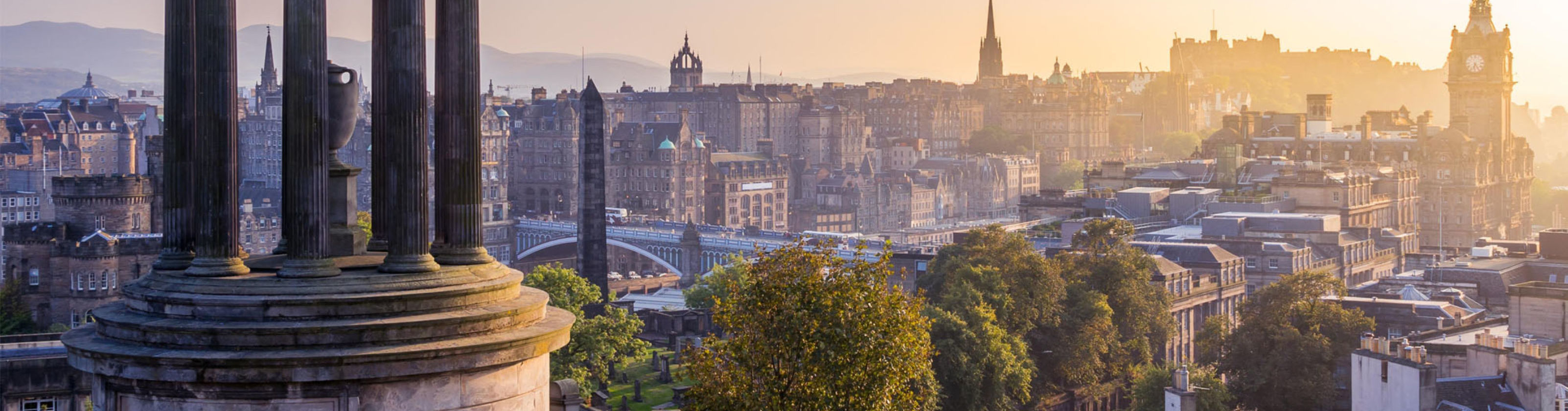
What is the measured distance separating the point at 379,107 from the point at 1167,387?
33.5m

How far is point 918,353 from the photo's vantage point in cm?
2788

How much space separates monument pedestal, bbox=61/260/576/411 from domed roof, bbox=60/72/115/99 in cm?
14767

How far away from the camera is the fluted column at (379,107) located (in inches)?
631

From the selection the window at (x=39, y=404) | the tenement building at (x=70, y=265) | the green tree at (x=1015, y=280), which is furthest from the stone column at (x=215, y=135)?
the tenement building at (x=70, y=265)

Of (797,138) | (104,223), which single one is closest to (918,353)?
(104,223)

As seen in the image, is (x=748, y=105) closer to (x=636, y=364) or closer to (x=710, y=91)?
(x=710, y=91)

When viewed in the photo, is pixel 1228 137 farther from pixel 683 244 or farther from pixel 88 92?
pixel 88 92

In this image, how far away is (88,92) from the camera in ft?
543

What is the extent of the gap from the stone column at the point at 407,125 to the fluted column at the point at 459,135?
17cm

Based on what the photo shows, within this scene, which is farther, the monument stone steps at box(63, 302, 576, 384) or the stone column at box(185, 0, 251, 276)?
the stone column at box(185, 0, 251, 276)

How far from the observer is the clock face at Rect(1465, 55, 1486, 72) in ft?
437

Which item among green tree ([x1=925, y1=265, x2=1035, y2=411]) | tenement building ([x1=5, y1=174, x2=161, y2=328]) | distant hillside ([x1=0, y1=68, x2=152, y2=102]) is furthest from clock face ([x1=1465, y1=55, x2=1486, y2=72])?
distant hillside ([x1=0, y1=68, x2=152, y2=102])

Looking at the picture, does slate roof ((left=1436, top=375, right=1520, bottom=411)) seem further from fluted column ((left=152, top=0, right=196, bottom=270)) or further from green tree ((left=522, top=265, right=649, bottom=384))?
fluted column ((left=152, top=0, right=196, bottom=270))

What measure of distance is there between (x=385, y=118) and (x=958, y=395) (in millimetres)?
32914
